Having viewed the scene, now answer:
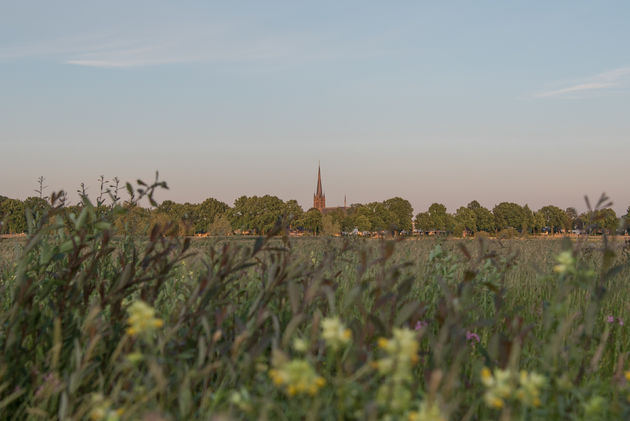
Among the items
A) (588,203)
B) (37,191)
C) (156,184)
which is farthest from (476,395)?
(37,191)

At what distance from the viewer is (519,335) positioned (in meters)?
1.97

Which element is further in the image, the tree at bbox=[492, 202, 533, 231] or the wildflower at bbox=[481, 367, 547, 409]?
the tree at bbox=[492, 202, 533, 231]

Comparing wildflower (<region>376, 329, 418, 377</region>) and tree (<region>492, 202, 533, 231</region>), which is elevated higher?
tree (<region>492, 202, 533, 231</region>)

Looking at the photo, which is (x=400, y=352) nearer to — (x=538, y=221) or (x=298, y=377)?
(x=298, y=377)

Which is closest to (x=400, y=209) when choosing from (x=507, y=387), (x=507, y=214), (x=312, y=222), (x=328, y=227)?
(x=507, y=214)

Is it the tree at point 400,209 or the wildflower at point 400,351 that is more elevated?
the tree at point 400,209

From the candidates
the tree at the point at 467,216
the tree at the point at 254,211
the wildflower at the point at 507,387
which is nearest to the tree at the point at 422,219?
the tree at the point at 467,216

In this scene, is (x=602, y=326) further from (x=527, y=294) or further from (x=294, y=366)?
(x=294, y=366)

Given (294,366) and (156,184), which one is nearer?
(294,366)

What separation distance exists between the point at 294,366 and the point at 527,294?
575cm

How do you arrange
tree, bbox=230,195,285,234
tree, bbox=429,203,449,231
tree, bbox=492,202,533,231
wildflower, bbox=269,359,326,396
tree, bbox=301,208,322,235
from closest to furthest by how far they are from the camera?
wildflower, bbox=269,359,326,396
tree, bbox=301,208,322,235
tree, bbox=230,195,285,234
tree, bbox=429,203,449,231
tree, bbox=492,202,533,231

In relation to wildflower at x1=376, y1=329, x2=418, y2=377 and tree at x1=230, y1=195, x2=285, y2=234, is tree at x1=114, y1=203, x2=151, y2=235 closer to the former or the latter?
wildflower at x1=376, y1=329, x2=418, y2=377

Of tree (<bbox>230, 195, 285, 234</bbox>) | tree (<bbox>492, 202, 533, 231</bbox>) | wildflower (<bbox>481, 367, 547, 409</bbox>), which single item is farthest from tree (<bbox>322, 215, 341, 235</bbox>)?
tree (<bbox>492, 202, 533, 231</bbox>)

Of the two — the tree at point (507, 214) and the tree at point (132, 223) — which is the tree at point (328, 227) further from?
the tree at point (507, 214)
